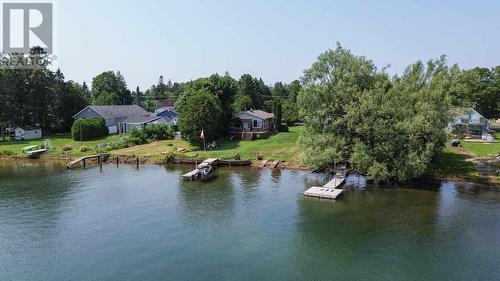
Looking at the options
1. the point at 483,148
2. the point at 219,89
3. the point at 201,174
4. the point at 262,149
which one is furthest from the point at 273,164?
the point at 483,148

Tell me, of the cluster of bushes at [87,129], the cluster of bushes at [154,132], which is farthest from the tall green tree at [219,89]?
the cluster of bushes at [87,129]

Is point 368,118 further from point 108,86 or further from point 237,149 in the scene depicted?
point 108,86

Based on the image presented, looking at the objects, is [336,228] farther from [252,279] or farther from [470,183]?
[470,183]

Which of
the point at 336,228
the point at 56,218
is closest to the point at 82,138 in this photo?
the point at 56,218

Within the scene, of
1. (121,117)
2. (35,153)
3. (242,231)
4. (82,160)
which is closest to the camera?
(242,231)

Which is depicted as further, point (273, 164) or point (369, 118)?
point (273, 164)
